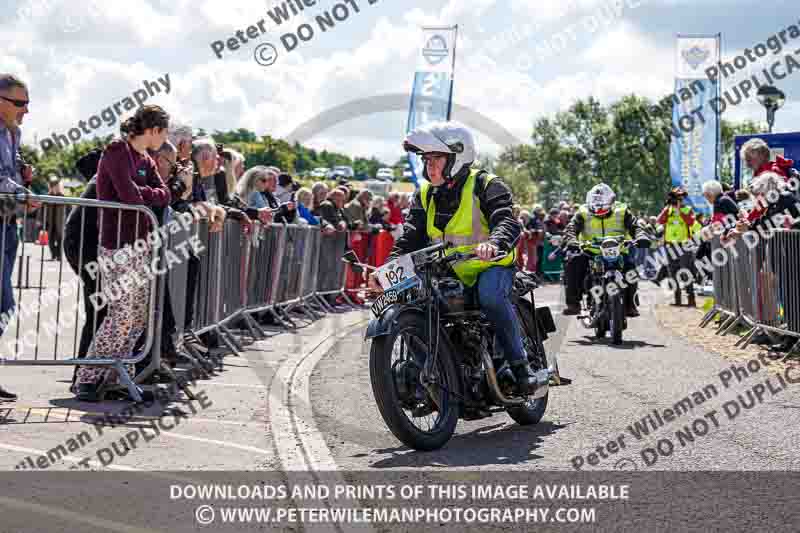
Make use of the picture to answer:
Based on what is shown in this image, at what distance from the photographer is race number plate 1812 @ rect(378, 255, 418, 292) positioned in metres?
6.61

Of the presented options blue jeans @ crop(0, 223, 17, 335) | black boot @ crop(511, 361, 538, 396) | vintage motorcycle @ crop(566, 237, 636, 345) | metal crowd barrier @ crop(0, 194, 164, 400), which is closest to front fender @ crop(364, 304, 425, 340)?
black boot @ crop(511, 361, 538, 396)

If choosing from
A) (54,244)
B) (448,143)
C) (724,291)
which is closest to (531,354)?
(448,143)

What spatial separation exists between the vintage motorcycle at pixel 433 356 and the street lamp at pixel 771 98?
16.7 metres

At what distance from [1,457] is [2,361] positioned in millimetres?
1827

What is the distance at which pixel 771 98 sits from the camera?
2245 cm

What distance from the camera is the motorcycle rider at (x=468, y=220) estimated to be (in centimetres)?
696

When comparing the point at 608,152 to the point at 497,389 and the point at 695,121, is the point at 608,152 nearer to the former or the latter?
the point at 695,121

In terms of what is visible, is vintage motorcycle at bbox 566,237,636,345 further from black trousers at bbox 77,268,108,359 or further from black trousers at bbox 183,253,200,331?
black trousers at bbox 77,268,108,359

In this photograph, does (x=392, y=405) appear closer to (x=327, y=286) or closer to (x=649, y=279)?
(x=327, y=286)

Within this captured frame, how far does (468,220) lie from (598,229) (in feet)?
25.5

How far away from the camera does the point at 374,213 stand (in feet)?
69.4

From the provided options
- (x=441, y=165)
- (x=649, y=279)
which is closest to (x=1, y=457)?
(x=441, y=165)

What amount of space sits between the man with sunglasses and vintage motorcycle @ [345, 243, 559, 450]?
88.5 inches

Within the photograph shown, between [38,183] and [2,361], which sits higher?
[38,183]
